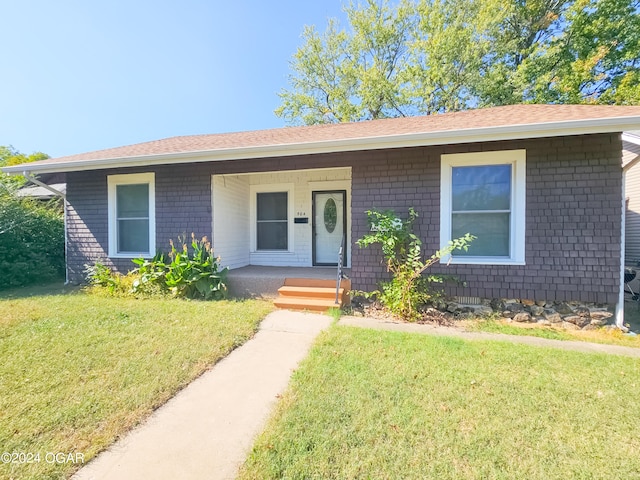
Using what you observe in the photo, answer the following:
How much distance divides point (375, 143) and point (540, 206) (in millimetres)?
2684

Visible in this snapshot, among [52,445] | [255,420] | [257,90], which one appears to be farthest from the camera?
[257,90]

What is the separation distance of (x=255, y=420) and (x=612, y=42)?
17651mm

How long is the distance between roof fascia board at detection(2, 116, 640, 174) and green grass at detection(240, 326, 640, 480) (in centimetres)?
287

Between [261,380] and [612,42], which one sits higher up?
[612,42]

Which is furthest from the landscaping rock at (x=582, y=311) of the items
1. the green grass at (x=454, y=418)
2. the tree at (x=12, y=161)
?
the tree at (x=12, y=161)

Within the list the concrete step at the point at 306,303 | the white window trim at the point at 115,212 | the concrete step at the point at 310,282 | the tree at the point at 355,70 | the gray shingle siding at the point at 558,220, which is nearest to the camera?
the gray shingle siding at the point at 558,220

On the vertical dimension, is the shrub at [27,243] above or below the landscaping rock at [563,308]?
above

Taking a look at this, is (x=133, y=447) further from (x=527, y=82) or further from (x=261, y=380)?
(x=527, y=82)

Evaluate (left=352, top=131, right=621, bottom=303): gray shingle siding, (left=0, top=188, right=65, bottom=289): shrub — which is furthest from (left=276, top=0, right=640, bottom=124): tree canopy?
(left=0, top=188, right=65, bottom=289): shrub

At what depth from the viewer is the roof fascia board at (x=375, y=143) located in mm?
3986

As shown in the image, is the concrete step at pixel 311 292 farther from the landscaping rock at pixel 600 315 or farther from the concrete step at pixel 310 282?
the landscaping rock at pixel 600 315

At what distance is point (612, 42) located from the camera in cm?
1180

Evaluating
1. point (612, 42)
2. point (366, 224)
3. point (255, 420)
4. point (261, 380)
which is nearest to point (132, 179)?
point (366, 224)

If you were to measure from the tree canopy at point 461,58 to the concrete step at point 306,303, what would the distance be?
1363 cm
